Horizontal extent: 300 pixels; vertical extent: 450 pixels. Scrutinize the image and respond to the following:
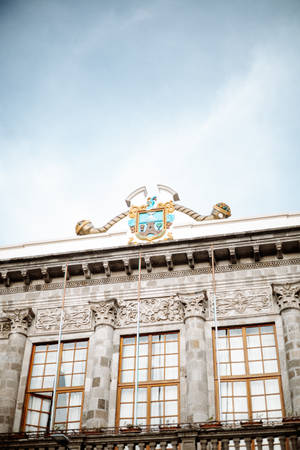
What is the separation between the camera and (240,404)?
58.0 ft

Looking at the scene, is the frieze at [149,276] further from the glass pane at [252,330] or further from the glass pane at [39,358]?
the glass pane at [39,358]

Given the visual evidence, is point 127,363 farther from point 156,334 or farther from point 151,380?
point 156,334

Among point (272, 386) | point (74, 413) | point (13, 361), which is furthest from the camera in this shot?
point (13, 361)

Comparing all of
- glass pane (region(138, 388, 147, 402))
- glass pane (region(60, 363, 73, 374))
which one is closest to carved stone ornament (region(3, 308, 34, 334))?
glass pane (region(60, 363, 73, 374))

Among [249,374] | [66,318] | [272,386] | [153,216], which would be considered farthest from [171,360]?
[153,216]

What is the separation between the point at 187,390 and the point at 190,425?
166 cm

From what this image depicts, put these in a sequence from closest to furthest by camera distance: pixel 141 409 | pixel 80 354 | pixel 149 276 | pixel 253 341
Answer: pixel 141 409 → pixel 253 341 → pixel 80 354 → pixel 149 276

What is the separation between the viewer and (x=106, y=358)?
1894cm

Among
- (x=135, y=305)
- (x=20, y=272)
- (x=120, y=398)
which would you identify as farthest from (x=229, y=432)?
(x=20, y=272)

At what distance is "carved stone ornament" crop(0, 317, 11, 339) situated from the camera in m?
20.5

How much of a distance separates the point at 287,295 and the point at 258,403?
336cm

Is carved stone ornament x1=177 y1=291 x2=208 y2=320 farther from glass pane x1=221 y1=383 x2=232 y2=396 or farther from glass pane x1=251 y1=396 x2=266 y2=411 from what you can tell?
glass pane x1=251 y1=396 x2=266 y2=411

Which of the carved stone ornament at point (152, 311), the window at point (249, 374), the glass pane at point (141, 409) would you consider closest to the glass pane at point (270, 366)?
the window at point (249, 374)

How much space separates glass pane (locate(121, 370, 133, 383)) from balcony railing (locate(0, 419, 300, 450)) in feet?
7.19
